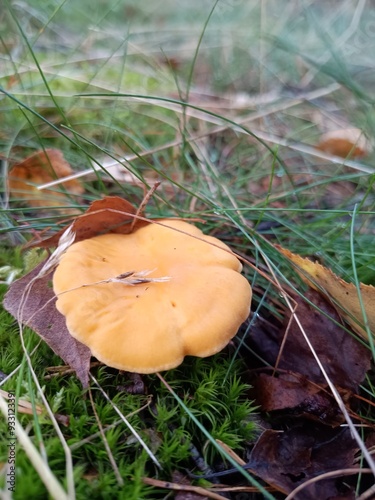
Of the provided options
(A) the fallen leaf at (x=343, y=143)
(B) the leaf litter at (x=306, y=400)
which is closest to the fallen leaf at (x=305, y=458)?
(B) the leaf litter at (x=306, y=400)

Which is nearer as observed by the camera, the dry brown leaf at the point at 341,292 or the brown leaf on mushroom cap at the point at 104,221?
the dry brown leaf at the point at 341,292

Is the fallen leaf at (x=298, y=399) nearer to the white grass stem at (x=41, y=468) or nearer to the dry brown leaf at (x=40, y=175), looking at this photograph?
the white grass stem at (x=41, y=468)

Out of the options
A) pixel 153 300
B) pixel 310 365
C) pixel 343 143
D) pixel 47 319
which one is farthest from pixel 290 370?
pixel 343 143

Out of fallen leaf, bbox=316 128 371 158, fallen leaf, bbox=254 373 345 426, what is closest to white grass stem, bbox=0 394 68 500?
fallen leaf, bbox=254 373 345 426

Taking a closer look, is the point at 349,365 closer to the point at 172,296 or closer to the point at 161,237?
the point at 172,296

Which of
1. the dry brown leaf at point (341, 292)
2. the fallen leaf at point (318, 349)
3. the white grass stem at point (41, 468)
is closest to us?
the white grass stem at point (41, 468)

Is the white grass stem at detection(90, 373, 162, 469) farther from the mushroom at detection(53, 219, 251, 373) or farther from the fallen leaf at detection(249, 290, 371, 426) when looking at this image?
the fallen leaf at detection(249, 290, 371, 426)
